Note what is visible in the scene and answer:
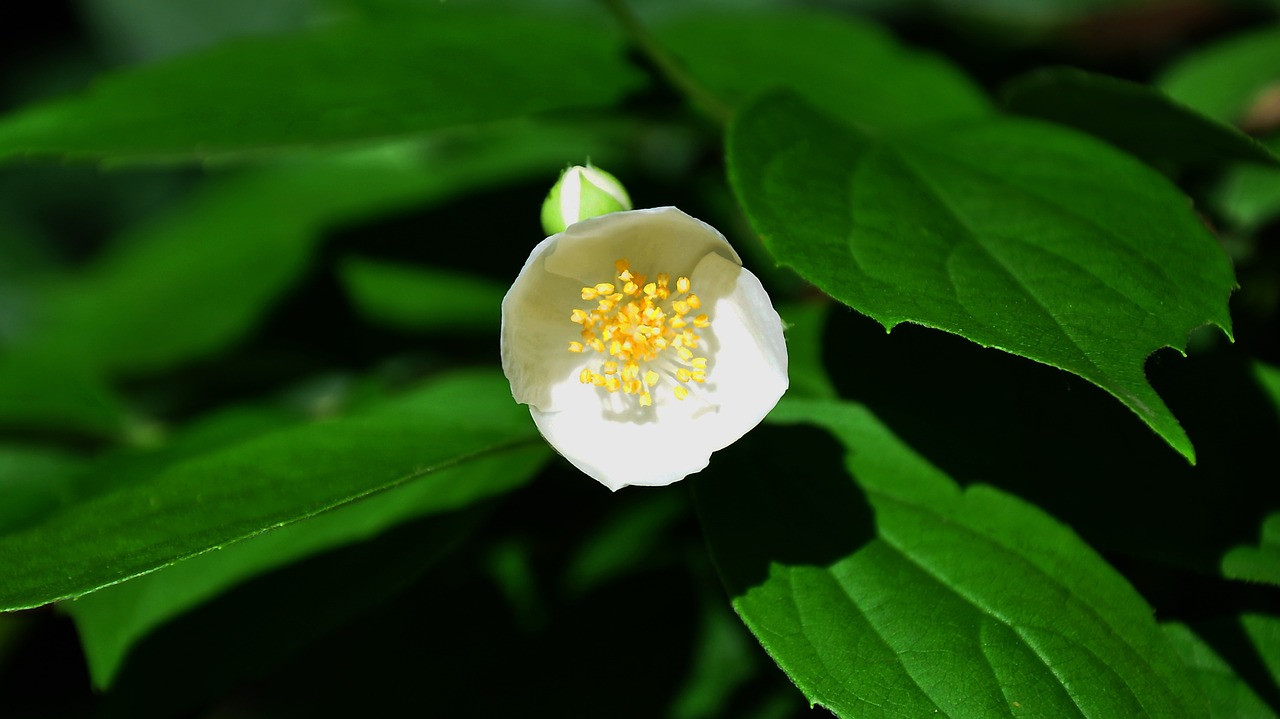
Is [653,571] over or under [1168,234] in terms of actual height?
under

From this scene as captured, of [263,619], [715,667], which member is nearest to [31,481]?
[263,619]

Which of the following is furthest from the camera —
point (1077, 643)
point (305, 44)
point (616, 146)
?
point (616, 146)

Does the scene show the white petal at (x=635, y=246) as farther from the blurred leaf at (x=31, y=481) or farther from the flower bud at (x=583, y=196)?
the blurred leaf at (x=31, y=481)

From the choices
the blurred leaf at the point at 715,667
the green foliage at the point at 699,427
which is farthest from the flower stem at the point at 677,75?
the blurred leaf at the point at 715,667

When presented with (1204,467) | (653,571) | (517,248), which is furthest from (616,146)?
(1204,467)

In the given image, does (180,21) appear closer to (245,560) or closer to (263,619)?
(245,560)

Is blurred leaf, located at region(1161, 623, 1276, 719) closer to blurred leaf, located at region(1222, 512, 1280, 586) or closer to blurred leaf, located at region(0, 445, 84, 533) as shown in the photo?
blurred leaf, located at region(1222, 512, 1280, 586)

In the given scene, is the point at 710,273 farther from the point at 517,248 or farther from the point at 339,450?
the point at 517,248
